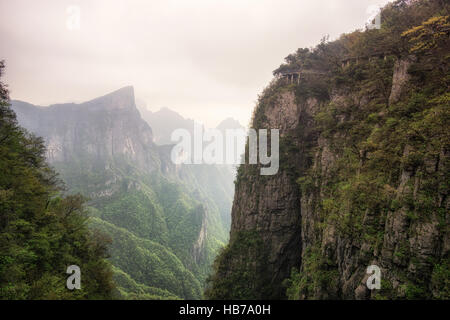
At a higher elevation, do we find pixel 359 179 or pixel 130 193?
pixel 359 179

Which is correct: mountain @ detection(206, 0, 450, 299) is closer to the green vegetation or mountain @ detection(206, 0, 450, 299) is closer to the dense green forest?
the green vegetation

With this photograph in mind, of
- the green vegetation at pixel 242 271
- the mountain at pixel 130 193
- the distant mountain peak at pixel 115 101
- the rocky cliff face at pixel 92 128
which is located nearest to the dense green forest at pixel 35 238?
the green vegetation at pixel 242 271

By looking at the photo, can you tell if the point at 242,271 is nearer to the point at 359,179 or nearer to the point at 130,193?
the point at 359,179

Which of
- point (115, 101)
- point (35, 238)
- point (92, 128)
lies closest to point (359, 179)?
point (35, 238)

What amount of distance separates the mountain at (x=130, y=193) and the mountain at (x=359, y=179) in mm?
40137

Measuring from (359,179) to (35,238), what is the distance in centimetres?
1854

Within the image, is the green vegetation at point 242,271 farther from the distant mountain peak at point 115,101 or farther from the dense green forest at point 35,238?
the distant mountain peak at point 115,101

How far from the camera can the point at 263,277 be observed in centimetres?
2059

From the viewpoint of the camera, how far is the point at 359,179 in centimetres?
1077

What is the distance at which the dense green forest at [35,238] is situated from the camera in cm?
911

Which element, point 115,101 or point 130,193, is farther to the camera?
point 115,101

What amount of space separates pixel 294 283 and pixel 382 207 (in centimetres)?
1072

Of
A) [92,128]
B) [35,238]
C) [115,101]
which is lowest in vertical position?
[35,238]

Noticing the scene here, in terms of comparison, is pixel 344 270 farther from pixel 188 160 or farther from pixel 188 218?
pixel 188 160
